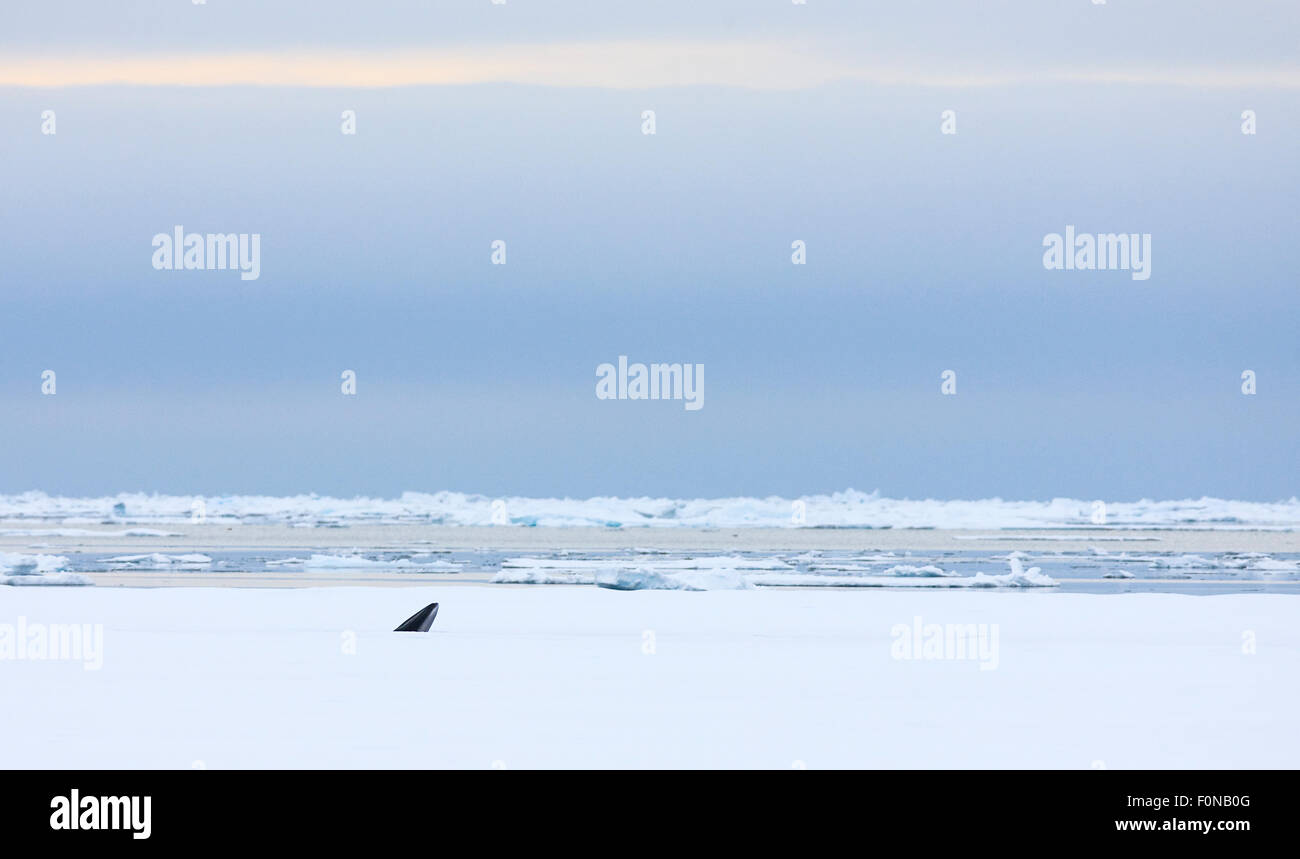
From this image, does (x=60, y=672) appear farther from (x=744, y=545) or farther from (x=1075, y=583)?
(x=744, y=545)

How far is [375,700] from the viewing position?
9.88 metres

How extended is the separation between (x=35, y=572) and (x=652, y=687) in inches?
656

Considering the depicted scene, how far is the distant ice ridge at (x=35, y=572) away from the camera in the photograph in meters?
21.2

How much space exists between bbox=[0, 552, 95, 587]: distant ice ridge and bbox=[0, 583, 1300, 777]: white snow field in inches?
174

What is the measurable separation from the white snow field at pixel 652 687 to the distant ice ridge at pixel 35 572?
174 inches

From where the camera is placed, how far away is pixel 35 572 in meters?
23.5

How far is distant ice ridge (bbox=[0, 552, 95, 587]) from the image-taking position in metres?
21.2
